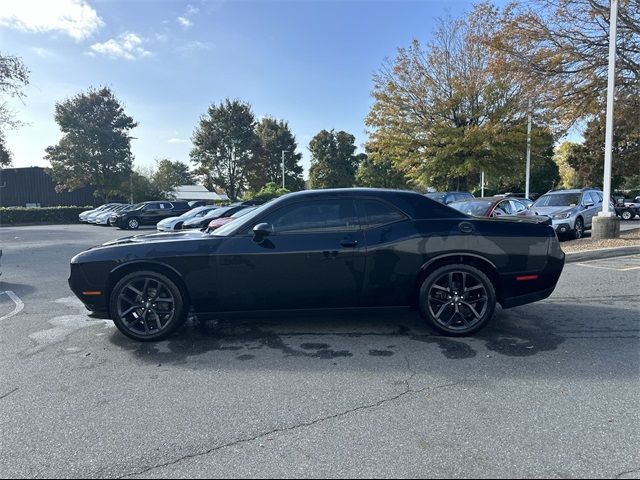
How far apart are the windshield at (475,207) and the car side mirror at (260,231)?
27.6 ft

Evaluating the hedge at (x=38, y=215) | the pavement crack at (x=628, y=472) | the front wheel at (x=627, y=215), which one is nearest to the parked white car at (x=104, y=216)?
the hedge at (x=38, y=215)

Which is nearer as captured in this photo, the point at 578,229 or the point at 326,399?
the point at 326,399

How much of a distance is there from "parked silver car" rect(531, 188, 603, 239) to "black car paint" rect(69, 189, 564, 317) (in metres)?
9.85

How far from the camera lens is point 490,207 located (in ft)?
38.5

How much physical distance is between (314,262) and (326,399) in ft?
5.04

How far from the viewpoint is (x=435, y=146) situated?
23141 mm

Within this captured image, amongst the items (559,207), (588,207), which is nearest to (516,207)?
(559,207)

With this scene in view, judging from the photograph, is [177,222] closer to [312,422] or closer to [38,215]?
[312,422]

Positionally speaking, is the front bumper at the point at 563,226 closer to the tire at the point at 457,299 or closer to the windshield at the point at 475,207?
the windshield at the point at 475,207

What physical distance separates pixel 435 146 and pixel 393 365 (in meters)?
20.9

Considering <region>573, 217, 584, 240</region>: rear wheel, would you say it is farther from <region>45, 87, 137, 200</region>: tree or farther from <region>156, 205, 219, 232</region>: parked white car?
<region>45, 87, 137, 200</region>: tree

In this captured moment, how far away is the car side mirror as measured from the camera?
4410 millimetres

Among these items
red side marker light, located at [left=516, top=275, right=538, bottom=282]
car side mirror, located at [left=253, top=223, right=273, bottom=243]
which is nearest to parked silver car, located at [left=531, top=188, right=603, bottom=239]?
red side marker light, located at [left=516, top=275, right=538, bottom=282]

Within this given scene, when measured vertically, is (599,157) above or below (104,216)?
above
